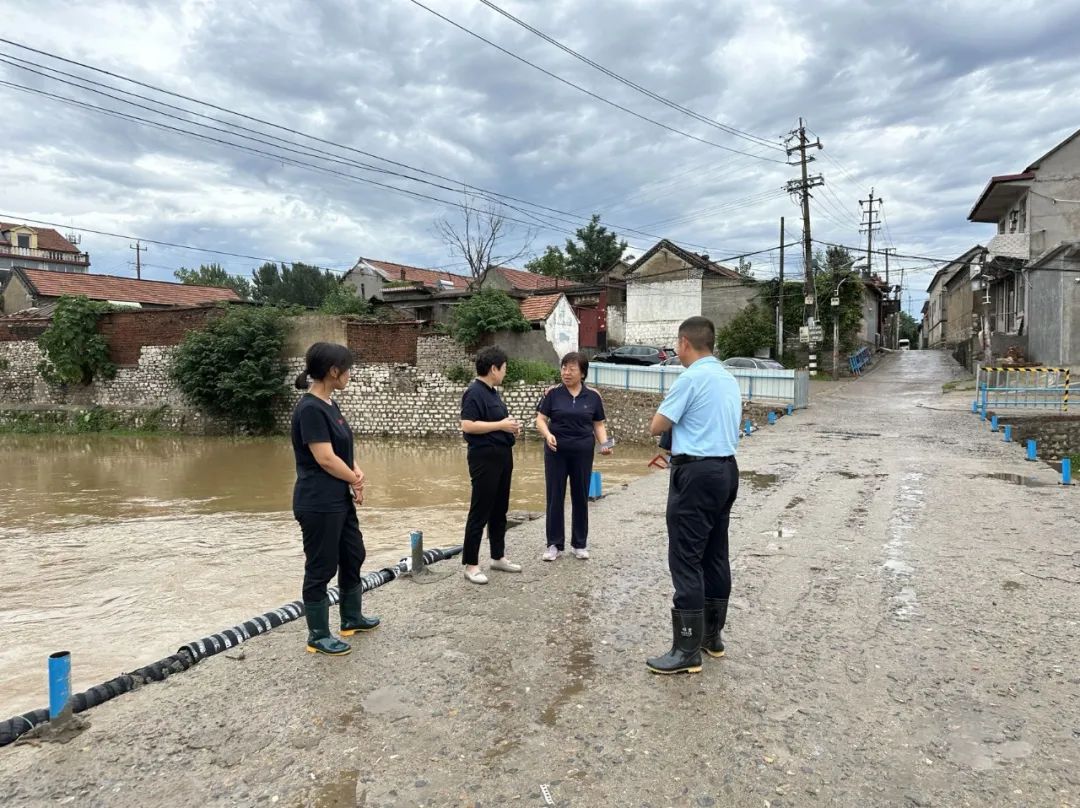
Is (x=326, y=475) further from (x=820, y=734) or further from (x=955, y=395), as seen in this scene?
(x=955, y=395)

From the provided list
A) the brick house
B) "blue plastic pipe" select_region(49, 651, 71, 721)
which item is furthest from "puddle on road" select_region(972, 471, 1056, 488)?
the brick house

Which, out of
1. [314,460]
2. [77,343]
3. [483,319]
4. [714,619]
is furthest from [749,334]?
[314,460]

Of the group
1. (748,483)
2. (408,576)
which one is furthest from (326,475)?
(748,483)

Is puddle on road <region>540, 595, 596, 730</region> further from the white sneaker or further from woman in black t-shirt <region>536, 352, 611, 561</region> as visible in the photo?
woman in black t-shirt <region>536, 352, 611, 561</region>

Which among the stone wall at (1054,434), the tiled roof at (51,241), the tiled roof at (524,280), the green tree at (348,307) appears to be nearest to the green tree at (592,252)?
the tiled roof at (524,280)

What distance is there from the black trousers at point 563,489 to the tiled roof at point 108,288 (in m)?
30.1

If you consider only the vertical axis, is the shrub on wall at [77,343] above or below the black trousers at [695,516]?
above

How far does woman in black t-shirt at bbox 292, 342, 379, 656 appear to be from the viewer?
340 centimetres

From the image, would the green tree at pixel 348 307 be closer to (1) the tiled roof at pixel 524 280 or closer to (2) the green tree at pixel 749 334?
(1) the tiled roof at pixel 524 280

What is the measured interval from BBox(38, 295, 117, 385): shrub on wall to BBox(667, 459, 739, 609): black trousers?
28.6 m

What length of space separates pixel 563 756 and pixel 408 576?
259 centimetres

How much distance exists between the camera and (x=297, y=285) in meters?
54.0

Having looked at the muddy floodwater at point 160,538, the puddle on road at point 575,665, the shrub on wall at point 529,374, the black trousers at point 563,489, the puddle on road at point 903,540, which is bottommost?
the muddy floodwater at point 160,538

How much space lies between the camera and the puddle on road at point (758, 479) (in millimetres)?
8736
